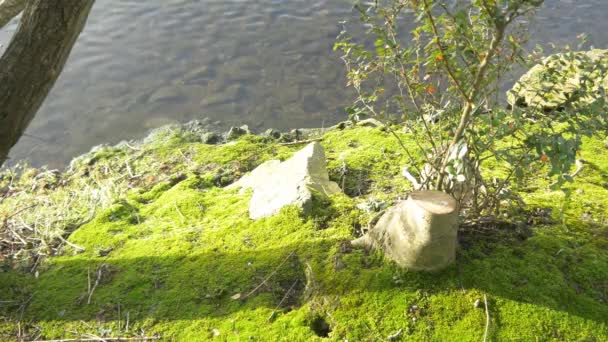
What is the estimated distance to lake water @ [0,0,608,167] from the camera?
8734 millimetres

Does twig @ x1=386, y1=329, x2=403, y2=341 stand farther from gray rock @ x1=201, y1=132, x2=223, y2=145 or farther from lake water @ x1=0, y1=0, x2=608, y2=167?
lake water @ x1=0, y1=0, x2=608, y2=167

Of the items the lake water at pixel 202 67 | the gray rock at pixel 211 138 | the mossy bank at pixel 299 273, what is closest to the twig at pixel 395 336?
the mossy bank at pixel 299 273

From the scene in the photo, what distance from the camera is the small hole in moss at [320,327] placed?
318 centimetres

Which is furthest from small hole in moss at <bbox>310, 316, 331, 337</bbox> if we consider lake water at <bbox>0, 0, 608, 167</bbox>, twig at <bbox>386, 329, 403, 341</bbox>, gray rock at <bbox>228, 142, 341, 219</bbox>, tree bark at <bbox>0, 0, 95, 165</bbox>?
lake water at <bbox>0, 0, 608, 167</bbox>

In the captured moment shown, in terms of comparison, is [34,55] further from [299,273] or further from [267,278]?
[299,273]

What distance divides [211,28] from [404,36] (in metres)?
4.62

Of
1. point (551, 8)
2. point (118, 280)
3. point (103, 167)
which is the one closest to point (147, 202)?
point (118, 280)

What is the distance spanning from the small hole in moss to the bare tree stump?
645 millimetres

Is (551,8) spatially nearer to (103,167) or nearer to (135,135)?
(135,135)

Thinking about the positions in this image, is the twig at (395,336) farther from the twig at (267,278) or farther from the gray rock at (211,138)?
the gray rock at (211,138)

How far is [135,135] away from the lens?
841cm

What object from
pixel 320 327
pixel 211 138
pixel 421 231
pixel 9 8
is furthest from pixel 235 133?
pixel 421 231

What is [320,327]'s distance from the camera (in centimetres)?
321

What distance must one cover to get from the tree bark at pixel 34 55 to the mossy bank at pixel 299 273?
4.42 ft
